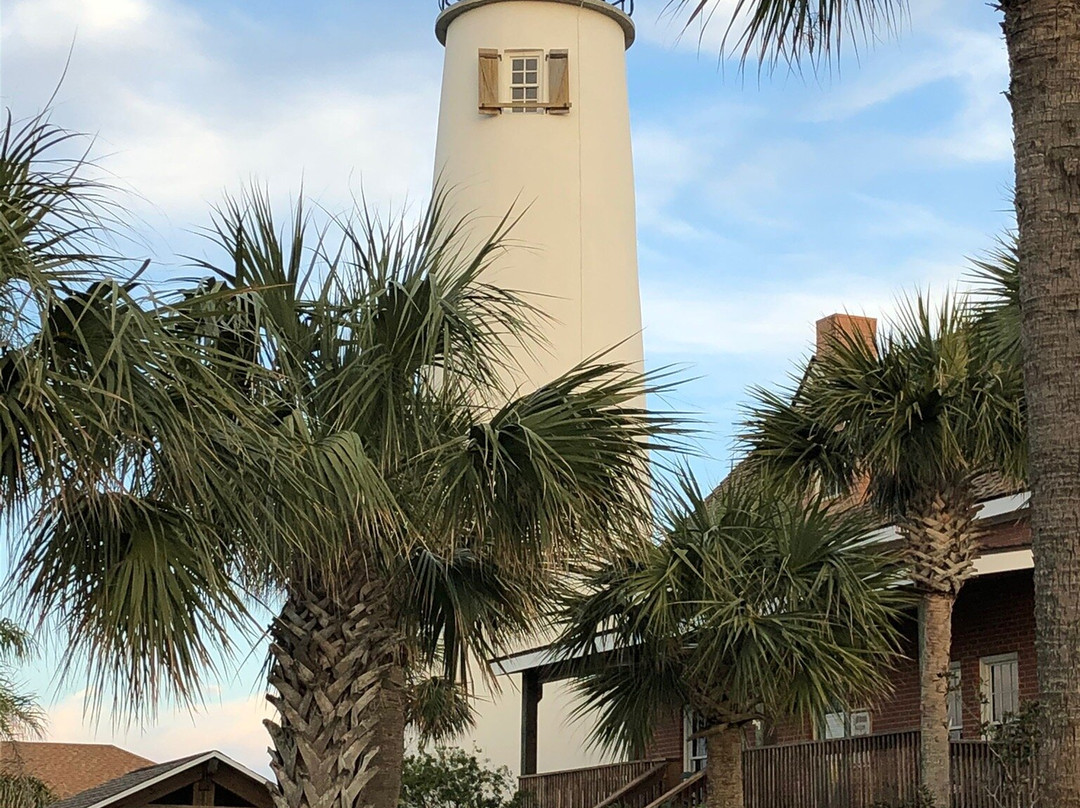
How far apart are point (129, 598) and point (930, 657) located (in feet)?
29.4

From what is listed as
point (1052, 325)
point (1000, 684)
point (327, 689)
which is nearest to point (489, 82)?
point (1000, 684)

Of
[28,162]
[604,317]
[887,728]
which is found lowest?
[887,728]

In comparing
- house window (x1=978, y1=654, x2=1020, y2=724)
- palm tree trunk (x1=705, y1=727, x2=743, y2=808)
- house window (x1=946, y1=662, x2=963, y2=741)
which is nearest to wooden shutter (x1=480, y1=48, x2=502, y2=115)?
house window (x1=946, y1=662, x2=963, y2=741)

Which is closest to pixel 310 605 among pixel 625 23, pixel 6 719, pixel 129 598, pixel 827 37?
pixel 129 598

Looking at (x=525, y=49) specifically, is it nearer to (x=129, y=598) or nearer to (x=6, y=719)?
(x=6, y=719)

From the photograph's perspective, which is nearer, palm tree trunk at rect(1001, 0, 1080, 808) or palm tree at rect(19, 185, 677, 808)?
palm tree trunk at rect(1001, 0, 1080, 808)

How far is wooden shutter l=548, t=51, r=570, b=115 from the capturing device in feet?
96.0

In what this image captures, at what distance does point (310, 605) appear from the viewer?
12.2 m

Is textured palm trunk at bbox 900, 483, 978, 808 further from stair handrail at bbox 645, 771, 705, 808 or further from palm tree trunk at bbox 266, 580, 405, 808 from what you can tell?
palm tree trunk at bbox 266, 580, 405, 808

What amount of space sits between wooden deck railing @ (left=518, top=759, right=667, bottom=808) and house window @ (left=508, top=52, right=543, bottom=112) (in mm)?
12026

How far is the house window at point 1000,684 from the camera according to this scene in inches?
789

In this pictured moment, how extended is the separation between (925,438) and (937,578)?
142 cm

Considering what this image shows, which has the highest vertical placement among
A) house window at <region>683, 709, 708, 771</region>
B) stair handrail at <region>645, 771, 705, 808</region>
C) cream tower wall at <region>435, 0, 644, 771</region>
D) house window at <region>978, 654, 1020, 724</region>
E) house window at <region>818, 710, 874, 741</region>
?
cream tower wall at <region>435, 0, 644, 771</region>

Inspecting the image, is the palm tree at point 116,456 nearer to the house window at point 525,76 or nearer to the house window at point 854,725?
the house window at point 854,725
